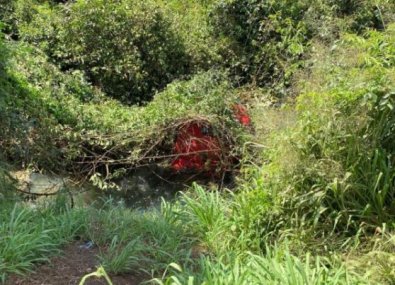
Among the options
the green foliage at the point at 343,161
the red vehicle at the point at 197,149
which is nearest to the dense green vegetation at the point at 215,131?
the green foliage at the point at 343,161

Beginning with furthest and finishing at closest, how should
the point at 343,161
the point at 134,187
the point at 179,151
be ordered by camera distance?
the point at 134,187 → the point at 179,151 → the point at 343,161

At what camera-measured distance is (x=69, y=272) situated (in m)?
3.14

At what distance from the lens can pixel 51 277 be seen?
3.05m

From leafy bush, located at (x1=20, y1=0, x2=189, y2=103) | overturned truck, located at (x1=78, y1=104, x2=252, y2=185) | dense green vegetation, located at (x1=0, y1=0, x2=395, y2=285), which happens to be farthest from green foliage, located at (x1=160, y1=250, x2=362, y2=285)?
leafy bush, located at (x1=20, y1=0, x2=189, y2=103)

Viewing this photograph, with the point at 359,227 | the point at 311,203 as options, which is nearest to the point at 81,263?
the point at 311,203

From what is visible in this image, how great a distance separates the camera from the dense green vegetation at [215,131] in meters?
3.48

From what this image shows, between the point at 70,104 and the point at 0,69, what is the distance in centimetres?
213

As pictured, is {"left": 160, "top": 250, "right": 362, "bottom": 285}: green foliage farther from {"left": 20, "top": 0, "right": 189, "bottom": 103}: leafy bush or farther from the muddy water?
{"left": 20, "top": 0, "right": 189, "bottom": 103}: leafy bush

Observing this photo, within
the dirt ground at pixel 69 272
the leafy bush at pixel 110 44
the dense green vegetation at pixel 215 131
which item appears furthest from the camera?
the leafy bush at pixel 110 44

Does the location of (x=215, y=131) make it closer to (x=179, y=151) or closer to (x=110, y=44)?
(x=179, y=151)

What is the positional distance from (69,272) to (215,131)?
3.82m

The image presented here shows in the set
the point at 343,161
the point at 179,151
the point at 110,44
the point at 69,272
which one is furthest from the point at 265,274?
the point at 110,44

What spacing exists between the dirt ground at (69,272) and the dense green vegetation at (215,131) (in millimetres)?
60

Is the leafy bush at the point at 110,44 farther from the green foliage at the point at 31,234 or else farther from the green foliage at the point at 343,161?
the green foliage at the point at 343,161
